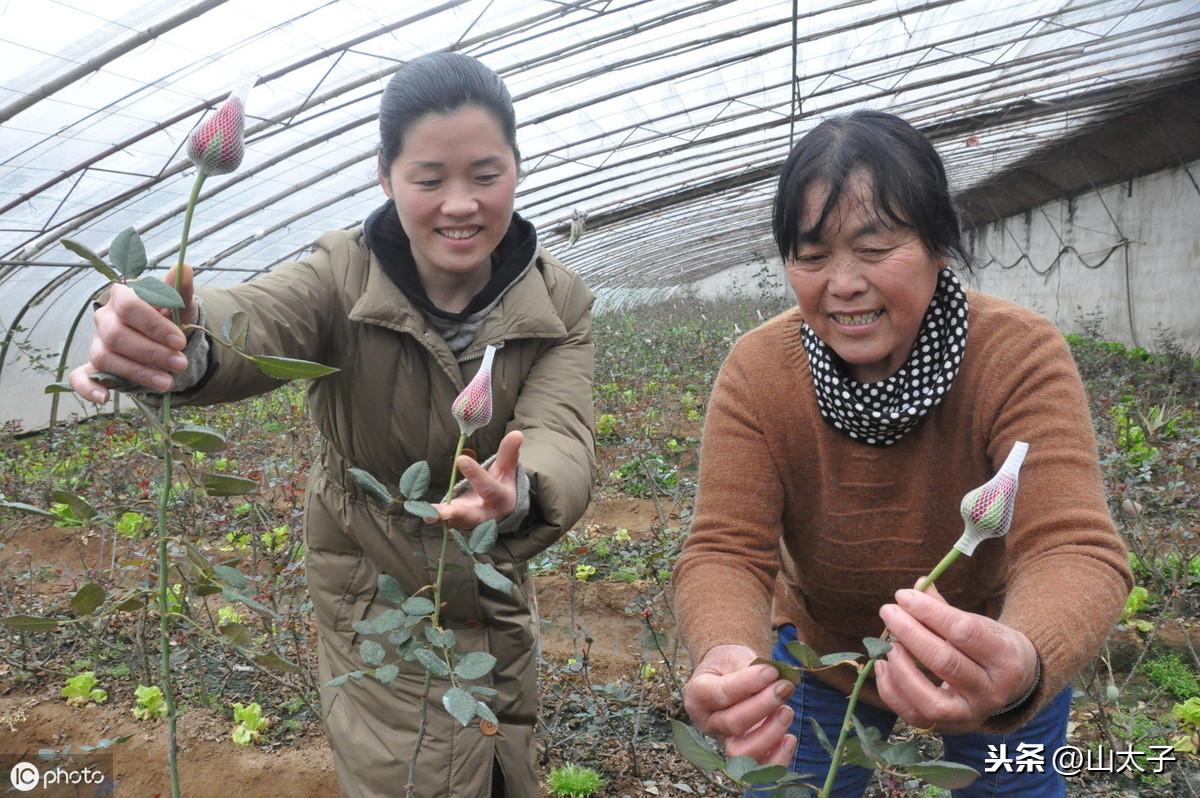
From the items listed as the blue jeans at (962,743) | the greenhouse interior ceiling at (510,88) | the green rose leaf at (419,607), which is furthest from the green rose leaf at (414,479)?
the greenhouse interior ceiling at (510,88)

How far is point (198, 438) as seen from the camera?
30.9 inches

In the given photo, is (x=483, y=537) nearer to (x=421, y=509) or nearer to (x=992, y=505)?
(x=421, y=509)

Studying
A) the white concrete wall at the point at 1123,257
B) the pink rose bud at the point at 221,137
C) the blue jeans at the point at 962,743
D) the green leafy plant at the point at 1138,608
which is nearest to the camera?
the pink rose bud at the point at 221,137

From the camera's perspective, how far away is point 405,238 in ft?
5.02

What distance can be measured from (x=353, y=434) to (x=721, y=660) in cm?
76

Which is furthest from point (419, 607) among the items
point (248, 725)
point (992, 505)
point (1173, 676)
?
point (1173, 676)

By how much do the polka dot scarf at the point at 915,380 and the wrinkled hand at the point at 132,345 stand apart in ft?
2.88

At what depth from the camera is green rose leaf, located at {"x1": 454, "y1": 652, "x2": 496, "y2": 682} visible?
2.88 ft

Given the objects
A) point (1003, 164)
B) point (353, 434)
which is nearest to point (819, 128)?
point (353, 434)

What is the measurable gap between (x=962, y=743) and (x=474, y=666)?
0.93 m

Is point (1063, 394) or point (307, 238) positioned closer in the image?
point (1063, 394)

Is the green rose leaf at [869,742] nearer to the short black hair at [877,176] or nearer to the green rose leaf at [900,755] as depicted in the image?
the green rose leaf at [900,755]

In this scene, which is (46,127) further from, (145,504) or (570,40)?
(145,504)

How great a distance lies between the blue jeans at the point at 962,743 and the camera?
54.0 inches
